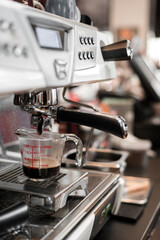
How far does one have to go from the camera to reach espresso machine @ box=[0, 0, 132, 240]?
0.50 metres

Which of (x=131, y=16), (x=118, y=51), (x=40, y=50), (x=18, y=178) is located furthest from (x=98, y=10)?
(x=40, y=50)

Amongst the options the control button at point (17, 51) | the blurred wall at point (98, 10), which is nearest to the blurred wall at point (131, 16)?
the blurred wall at point (98, 10)

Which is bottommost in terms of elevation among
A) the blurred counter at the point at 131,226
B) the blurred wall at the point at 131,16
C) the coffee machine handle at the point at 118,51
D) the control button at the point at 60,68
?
the blurred counter at the point at 131,226

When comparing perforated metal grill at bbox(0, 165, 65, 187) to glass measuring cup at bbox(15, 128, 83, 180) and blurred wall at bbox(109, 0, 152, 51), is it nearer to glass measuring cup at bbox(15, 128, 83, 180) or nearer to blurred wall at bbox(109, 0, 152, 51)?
glass measuring cup at bbox(15, 128, 83, 180)

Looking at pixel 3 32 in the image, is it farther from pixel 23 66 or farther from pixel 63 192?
pixel 63 192

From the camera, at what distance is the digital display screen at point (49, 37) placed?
0.55 metres

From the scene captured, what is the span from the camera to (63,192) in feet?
2.27

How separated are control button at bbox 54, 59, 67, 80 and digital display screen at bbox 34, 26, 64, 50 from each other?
26 mm

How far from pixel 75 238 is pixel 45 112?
266mm

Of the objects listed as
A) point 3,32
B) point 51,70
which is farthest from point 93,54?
point 3,32

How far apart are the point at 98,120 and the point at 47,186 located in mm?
174

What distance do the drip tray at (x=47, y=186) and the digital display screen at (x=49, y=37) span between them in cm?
27

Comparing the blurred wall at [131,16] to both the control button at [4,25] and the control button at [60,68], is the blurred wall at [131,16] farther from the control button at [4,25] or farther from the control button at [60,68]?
the control button at [4,25]

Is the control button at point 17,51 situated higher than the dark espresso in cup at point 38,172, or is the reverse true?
the control button at point 17,51
